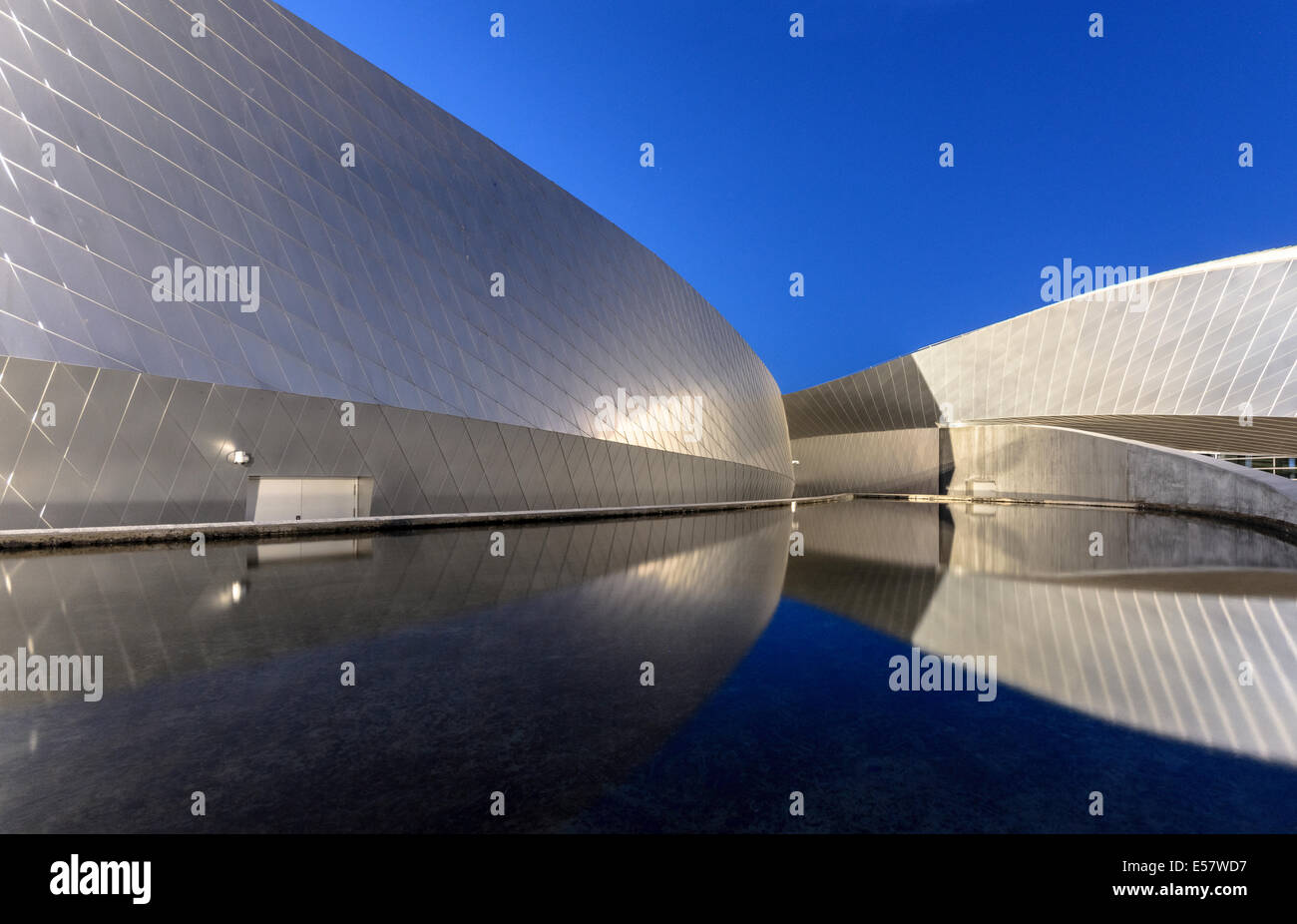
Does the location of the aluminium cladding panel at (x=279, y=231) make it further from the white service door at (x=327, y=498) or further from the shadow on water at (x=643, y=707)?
the shadow on water at (x=643, y=707)

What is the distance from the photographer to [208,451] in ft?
40.1

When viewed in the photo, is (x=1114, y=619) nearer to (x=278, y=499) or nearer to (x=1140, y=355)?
(x=278, y=499)

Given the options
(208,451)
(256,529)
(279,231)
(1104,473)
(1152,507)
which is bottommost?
(1152,507)

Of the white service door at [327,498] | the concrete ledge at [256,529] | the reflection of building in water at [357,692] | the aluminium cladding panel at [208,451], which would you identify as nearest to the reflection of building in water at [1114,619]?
the reflection of building in water at [357,692]

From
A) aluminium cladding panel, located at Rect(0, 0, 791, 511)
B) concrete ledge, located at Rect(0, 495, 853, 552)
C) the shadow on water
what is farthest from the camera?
aluminium cladding panel, located at Rect(0, 0, 791, 511)

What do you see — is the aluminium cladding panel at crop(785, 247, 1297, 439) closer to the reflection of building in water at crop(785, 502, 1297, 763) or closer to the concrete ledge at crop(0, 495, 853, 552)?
the reflection of building in water at crop(785, 502, 1297, 763)

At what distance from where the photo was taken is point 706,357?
31234 mm

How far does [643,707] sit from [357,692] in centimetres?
179

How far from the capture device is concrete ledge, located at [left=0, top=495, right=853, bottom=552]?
10.3 m

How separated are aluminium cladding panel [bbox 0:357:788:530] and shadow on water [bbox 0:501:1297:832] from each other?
4.20 m

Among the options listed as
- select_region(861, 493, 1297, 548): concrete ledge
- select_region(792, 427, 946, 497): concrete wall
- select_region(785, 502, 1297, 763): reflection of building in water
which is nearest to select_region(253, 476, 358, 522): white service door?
select_region(785, 502, 1297, 763): reflection of building in water

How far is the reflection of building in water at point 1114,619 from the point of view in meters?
3.46

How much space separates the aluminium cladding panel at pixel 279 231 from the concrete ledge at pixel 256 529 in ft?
4.73

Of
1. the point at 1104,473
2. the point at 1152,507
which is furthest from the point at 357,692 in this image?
the point at 1104,473
